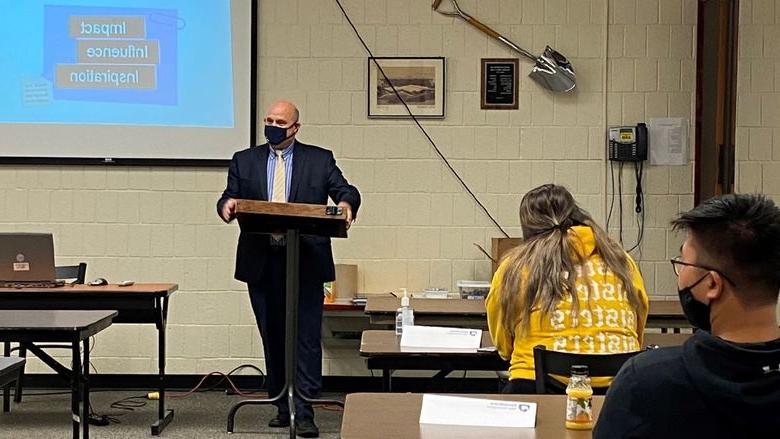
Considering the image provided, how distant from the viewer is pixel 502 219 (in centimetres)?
658

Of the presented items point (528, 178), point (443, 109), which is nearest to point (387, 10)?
point (443, 109)

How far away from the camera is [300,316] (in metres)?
5.29

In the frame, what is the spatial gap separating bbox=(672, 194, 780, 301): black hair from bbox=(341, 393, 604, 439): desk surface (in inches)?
25.3

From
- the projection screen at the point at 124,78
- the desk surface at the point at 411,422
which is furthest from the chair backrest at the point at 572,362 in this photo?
the projection screen at the point at 124,78

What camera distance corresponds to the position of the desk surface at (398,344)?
11.7 feet

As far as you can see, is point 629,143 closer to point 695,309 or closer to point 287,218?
point 287,218

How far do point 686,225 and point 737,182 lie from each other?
474cm

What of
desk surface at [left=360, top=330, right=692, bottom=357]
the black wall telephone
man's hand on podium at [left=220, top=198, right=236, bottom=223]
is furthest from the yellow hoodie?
the black wall telephone

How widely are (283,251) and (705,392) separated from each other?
3756 millimetres

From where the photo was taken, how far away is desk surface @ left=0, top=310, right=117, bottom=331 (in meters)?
4.07

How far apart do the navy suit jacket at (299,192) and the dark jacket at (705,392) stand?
355cm

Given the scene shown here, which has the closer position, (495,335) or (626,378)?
(626,378)

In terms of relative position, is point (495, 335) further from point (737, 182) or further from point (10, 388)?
point (10, 388)

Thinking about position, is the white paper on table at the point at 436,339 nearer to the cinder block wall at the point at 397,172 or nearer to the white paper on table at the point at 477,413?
the white paper on table at the point at 477,413
